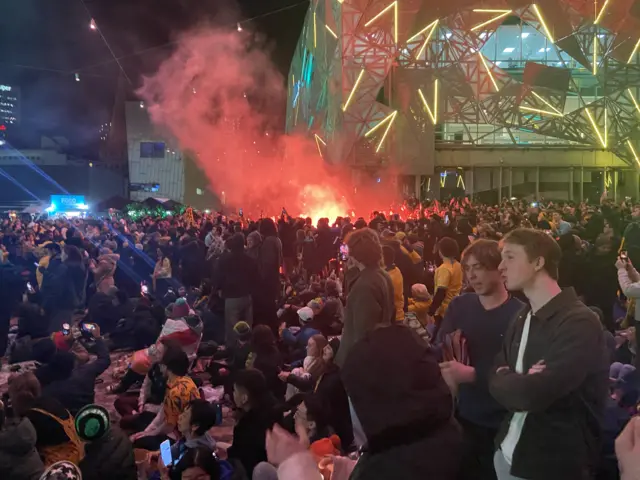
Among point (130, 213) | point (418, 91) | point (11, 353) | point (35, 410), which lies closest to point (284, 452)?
point (35, 410)

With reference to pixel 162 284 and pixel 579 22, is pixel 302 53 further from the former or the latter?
pixel 162 284

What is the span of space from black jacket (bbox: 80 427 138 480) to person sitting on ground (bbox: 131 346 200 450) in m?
1.27

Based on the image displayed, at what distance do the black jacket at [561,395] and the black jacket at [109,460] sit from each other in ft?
7.05

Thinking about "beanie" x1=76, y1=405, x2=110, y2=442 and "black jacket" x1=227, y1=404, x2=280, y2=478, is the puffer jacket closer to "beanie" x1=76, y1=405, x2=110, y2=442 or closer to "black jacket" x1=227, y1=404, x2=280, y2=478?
"beanie" x1=76, y1=405, x2=110, y2=442

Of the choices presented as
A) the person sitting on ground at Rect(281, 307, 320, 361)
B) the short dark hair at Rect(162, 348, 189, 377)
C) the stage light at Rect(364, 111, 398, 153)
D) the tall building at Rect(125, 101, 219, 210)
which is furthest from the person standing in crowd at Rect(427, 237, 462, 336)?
the tall building at Rect(125, 101, 219, 210)

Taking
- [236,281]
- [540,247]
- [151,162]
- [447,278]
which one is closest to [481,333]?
[540,247]

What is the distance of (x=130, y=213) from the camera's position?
35281 mm

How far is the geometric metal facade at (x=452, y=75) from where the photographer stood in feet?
72.0

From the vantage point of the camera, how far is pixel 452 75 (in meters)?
24.2

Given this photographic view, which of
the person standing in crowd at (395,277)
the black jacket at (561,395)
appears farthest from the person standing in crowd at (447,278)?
the black jacket at (561,395)

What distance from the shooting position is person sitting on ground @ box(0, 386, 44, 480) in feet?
11.0

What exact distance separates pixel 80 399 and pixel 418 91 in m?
21.0

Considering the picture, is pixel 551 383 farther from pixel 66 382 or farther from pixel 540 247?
pixel 66 382

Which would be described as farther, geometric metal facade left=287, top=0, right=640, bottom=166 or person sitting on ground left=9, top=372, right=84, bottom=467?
geometric metal facade left=287, top=0, right=640, bottom=166
